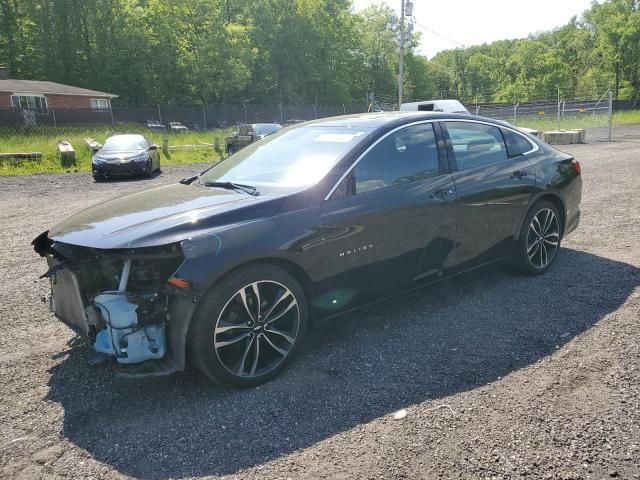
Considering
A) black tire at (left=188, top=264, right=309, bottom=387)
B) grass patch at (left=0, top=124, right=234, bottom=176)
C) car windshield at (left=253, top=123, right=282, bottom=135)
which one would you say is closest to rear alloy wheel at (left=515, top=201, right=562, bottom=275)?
black tire at (left=188, top=264, right=309, bottom=387)

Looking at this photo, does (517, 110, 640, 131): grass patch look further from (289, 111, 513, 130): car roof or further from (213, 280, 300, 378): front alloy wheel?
(213, 280, 300, 378): front alloy wheel

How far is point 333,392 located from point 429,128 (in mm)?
2334

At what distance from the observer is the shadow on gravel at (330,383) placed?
265 centimetres

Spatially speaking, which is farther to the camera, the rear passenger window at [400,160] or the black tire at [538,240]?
the black tire at [538,240]

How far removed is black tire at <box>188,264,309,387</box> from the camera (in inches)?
116

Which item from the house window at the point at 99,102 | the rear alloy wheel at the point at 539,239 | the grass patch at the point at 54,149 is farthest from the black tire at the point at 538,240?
the house window at the point at 99,102

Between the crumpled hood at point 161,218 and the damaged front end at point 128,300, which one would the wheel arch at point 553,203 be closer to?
the crumpled hood at point 161,218

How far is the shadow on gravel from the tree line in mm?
38632

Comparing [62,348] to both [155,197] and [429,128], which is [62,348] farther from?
[429,128]

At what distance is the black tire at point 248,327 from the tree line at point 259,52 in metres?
39.6

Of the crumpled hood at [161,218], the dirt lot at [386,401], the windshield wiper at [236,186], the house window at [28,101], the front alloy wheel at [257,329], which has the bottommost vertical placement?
the dirt lot at [386,401]

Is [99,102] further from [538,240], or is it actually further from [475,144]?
[538,240]

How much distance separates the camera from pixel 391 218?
146 inches

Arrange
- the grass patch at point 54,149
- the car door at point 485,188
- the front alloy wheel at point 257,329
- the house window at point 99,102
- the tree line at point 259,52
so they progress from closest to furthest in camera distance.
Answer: the front alloy wheel at point 257,329 → the car door at point 485,188 → the grass patch at point 54,149 → the house window at point 99,102 → the tree line at point 259,52
